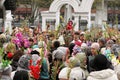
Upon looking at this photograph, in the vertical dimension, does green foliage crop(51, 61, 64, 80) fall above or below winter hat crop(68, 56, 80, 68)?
below

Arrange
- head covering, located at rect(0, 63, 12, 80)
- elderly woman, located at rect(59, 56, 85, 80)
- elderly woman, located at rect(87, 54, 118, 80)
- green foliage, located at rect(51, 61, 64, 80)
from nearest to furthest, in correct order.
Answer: elderly woman, located at rect(87, 54, 118, 80) → head covering, located at rect(0, 63, 12, 80) → elderly woman, located at rect(59, 56, 85, 80) → green foliage, located at rect(51, 61, 64, 80)

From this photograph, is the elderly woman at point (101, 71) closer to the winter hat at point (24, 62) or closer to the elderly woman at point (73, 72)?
the elderly woman at point (73, 72)

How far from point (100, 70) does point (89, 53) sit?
2998mm

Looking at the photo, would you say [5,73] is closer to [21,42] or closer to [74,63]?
[74,63]

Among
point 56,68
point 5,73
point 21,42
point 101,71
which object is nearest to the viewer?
point 101,71

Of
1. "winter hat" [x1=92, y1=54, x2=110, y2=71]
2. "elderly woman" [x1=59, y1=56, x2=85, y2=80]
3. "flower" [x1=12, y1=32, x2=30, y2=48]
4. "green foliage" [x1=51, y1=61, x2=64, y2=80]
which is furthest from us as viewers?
"flower" [x1=12, y1=32, x2=30, y2=48]

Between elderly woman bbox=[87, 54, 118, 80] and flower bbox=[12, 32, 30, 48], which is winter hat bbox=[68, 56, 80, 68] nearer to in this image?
elderly woman bbox=[87, 54, 118, 80]

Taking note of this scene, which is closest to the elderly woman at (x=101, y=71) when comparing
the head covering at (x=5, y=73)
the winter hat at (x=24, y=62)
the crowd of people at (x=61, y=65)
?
the crowd of people at (x=61, y=65)

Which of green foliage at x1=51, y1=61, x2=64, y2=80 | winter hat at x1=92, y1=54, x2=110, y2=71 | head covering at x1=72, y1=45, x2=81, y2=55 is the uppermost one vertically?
winter hat at x1=92, y1=54, x2=110, y2=71

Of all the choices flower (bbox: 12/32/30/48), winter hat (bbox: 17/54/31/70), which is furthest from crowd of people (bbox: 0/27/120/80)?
flower (bbox: 12/32/30/48)

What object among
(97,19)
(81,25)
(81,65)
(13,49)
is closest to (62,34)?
(13,49)

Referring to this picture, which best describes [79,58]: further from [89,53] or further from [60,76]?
[89,53]

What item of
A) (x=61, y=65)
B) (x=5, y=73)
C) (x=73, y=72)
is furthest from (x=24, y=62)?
(x=73, y=72)

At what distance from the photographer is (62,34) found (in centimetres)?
1645
